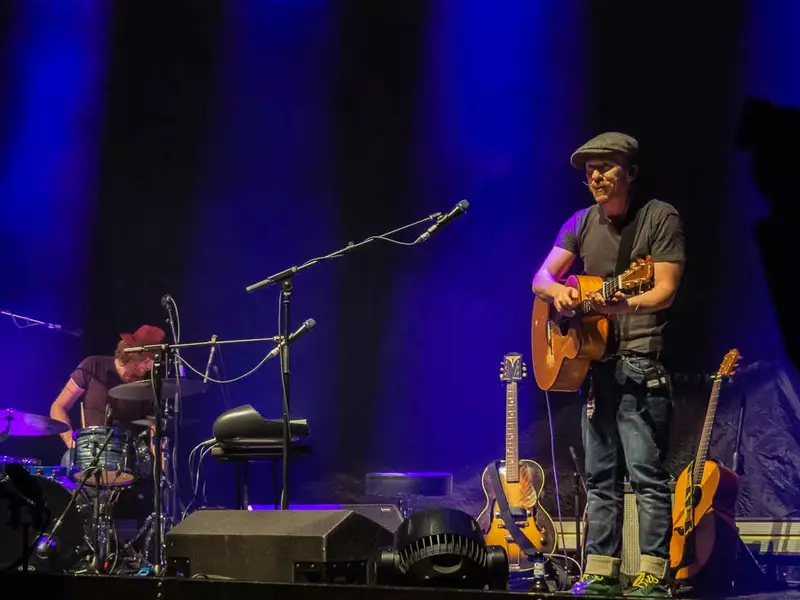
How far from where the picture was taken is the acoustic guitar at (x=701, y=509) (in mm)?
4652

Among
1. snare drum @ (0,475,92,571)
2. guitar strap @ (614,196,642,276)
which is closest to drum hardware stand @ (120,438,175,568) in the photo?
snare drum @ (0,475,92,571)

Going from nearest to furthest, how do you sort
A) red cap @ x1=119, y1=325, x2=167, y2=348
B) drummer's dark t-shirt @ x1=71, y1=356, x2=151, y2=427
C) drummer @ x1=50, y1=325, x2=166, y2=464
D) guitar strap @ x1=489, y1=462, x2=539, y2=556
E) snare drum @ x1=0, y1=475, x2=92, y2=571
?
guitar strap @ x1=489, y1=462, x2=539, y2=556, snare drum @ x1=0, y1=475, x2=92, y2=571, red cap @ x1=119, y1=325, x2=167, y2=348, drummer @ x1=50, y1=325, x2=166, y2=464, drummer's dark t-shirt @ x1=71, y1=356, x2=151, y2=427

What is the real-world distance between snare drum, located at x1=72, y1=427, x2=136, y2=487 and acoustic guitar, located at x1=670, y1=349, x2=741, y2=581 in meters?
3.41

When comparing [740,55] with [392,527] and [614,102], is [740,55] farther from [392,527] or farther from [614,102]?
[392,527]

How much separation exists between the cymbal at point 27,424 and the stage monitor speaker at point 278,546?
2965 millimetres

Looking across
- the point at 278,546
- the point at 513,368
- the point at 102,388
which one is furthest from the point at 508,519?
the point at 102,388

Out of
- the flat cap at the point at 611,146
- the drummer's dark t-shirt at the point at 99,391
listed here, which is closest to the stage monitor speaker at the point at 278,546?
the flat cap at the point at 611,146

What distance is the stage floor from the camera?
2.26 metres

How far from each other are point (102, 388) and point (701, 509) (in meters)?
4.43

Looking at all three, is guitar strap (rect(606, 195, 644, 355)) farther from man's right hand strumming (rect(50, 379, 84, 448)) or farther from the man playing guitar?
man's right hand strumming (rect(50, 379, 84, 448))

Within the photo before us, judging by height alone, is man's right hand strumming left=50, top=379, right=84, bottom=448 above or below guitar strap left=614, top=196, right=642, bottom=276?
below

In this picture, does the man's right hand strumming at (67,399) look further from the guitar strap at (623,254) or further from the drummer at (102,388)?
the guitar strap at (623,254)

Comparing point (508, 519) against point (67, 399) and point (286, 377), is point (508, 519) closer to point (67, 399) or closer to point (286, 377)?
point (286, 377)

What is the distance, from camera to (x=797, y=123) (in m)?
Result: 5.40
